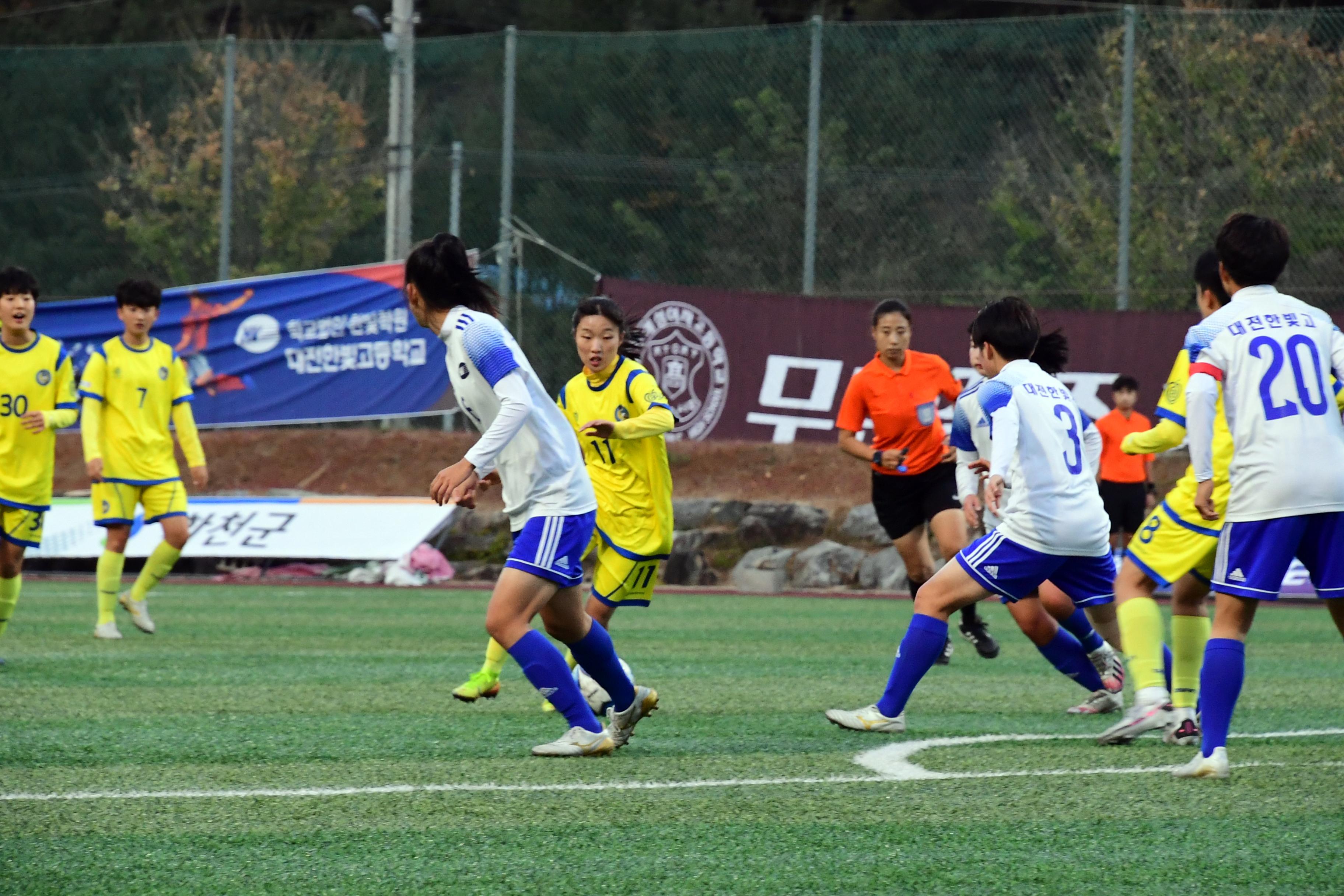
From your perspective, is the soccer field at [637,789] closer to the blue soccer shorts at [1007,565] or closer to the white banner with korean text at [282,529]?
the blue soccer shorts at [1007,565]

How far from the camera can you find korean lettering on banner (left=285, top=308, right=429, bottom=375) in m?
18.2

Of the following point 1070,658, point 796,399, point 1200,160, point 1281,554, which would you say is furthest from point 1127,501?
point 1281,554

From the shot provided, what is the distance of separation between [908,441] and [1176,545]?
Answer: 366cm

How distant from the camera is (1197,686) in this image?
660 cm

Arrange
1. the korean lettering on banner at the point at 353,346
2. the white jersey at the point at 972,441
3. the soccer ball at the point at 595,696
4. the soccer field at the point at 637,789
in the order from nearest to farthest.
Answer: the soccer field at the point at 637,789 < the white jersey at the point at 972,441 < the soccer ball at the point at 595,696 < the korean lettering on banner at the point at 353,346

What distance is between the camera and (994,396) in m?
5.95

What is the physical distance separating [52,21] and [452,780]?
2992 centimetres

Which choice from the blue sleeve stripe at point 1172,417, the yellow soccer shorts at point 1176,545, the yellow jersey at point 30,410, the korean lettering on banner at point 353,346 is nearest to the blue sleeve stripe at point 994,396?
the blue sleeve stripe at point 1172,417

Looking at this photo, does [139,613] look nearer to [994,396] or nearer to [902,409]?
[902,409]

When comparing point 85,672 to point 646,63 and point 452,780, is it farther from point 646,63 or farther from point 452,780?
point 646,63

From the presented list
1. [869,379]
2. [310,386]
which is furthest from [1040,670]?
[310,386]

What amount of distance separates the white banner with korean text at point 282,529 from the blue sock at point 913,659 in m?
11.0

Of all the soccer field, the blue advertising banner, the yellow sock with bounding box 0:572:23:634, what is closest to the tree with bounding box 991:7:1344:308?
the blue advertising banner

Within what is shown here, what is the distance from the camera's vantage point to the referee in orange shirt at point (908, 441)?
974cm
